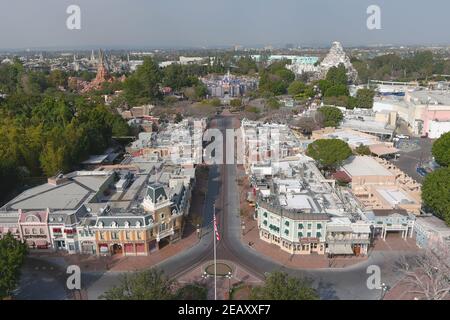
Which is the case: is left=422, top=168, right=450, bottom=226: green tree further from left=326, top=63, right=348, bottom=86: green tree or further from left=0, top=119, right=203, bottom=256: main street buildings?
left=326, top=63, right=348, bottom=86: green tree

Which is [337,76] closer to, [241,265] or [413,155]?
[413,155]

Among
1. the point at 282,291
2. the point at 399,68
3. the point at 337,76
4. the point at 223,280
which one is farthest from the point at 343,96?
the point at 282,291

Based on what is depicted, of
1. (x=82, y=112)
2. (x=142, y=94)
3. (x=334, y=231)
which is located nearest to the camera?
(x=334, y=231)

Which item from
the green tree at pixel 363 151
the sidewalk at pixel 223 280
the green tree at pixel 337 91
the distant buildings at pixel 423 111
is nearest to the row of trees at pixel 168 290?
the sidewalk at pixel 223 280

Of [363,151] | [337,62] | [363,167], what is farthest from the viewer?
[337,62]

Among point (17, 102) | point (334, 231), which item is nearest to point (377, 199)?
point (334, 231)

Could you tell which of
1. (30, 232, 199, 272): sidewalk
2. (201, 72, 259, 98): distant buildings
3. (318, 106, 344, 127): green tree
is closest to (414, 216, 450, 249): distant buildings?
(30, 232, 199, 272): sidewalk
